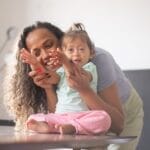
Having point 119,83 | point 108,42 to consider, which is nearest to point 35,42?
point 119,83

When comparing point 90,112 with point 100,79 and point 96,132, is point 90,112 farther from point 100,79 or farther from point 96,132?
point 100,79

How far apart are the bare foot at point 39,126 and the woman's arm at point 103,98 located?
0.13 meters

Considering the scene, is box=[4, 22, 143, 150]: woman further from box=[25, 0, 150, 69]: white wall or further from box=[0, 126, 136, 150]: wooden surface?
box=[25, 0, 150, 69]: white wall

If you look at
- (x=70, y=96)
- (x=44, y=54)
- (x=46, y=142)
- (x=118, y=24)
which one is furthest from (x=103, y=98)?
(x=118, y=24)

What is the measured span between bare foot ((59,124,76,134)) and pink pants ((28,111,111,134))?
0.08 ft

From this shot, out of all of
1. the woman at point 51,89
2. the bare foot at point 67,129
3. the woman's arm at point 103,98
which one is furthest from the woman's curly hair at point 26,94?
the bare foot at point 67,129

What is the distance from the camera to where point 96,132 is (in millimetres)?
1011

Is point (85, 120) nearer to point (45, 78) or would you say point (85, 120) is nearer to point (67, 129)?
point (67, 129)

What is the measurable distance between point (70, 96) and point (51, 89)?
16 cm

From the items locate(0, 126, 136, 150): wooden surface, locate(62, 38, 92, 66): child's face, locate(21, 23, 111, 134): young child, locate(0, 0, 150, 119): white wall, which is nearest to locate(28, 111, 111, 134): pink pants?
locate(21, 23, 111, 134): young child

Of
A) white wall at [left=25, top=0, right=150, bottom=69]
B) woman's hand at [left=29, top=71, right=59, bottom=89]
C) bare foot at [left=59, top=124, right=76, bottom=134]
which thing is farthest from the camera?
white wall at [left=25, top=0, right=150, bottom=69]

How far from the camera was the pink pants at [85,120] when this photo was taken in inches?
39.8

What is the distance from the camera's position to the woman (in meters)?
1.19

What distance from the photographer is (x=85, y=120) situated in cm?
102
